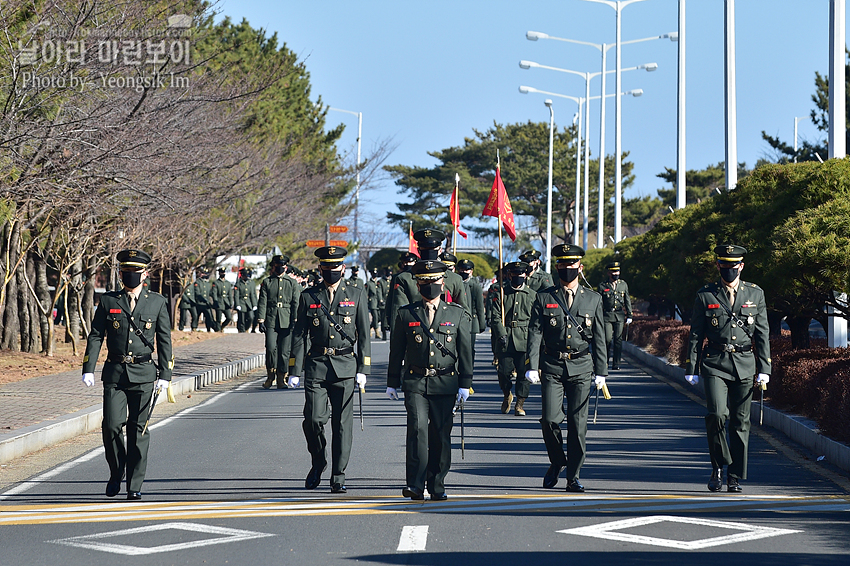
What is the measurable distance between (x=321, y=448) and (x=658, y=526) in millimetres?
3087

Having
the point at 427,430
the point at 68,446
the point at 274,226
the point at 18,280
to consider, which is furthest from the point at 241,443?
the point at 274,226

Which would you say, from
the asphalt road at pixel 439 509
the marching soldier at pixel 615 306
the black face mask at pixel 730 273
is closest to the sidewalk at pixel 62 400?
the asphalt road at pixel 439 509

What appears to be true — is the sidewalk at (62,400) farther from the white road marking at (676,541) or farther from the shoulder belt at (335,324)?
the white road marking at (676,541)

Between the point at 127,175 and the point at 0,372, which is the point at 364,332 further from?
the point at 0,372

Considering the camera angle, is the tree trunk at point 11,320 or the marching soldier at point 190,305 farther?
the marching soldier at point 190,305

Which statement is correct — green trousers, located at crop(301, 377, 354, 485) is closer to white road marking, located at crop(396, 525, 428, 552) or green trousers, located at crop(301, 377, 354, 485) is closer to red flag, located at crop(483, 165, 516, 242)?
white road marking, located at crop(396, 525, 428, 552)

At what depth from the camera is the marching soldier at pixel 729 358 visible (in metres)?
9.90

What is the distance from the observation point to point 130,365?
966 centimetres

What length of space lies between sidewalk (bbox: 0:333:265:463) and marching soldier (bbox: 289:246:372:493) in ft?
11.5

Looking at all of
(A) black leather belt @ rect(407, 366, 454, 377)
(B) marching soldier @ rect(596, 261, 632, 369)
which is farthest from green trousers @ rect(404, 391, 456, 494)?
(B) marching soldier @ rect(596, 261, 632, 369)

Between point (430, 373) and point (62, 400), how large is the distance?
8.31 meters

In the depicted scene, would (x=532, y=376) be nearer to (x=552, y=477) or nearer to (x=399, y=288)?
(x=552, y=477)

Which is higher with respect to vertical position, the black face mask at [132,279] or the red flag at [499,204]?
the red flag at [499,204]

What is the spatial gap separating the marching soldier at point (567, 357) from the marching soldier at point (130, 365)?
3.08m
